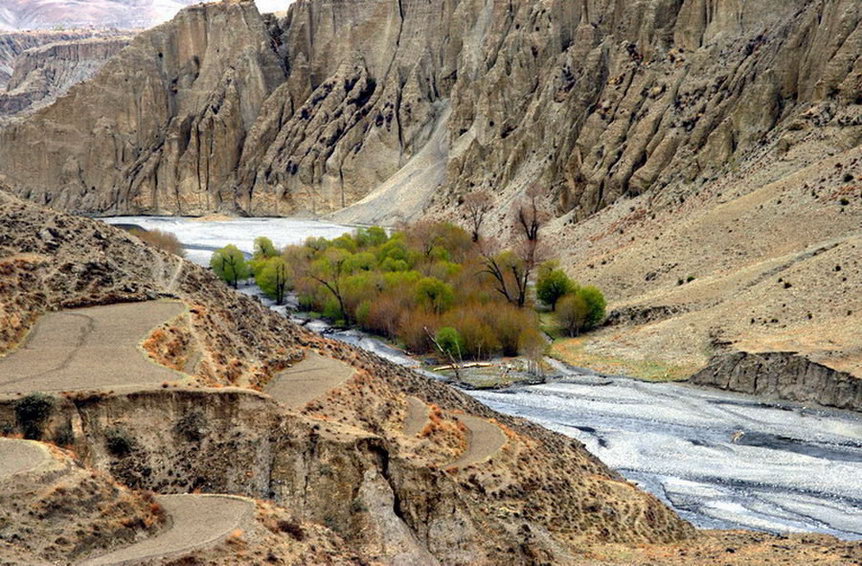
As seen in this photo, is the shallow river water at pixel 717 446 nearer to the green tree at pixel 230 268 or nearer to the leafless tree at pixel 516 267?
the leafless tree at pixel 516 267

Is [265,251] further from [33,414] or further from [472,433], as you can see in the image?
[33,414]

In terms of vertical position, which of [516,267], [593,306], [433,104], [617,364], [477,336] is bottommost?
[617,364]

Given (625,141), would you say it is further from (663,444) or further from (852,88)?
(663,444)

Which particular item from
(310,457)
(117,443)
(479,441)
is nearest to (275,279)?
(479,441)

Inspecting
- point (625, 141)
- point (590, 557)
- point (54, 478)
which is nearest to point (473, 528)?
point (590, 557)

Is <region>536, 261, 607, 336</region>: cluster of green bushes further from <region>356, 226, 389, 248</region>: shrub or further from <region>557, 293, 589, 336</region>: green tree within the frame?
<region>356, 226, 389, 248</region>: shrub

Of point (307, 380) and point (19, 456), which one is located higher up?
point (307, 380)
